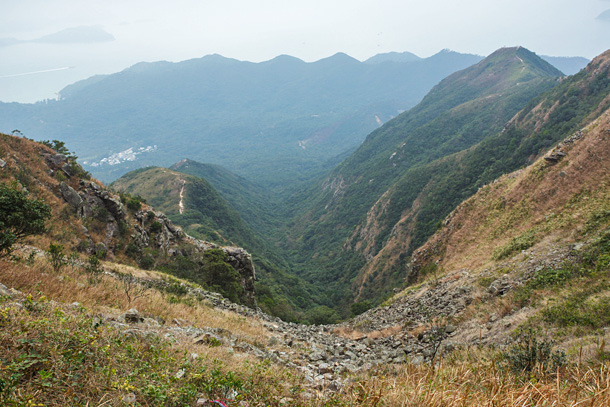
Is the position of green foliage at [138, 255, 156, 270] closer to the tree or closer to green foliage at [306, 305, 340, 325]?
the tree

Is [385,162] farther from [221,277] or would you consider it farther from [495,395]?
[495,395]

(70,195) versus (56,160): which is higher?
(56,160)

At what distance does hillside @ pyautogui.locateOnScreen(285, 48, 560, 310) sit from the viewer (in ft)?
278

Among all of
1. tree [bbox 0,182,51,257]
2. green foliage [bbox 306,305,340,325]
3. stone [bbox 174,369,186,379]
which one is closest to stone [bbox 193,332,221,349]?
stone [bbox 174,369,186,379]

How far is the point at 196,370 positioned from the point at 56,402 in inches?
61.6

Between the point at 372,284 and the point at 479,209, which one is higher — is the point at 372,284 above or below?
below

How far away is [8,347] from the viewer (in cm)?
312

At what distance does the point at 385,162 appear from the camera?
122 m

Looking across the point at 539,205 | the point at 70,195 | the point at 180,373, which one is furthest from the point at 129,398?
the point at 539,205

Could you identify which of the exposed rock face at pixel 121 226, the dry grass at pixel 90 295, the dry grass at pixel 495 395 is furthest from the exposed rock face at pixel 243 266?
the dry grass at pixel 495 395

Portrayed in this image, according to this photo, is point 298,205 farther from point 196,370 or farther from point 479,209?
point 196,370

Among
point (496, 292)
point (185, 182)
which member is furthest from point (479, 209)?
point (185, 182)

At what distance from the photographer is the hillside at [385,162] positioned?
84625mm

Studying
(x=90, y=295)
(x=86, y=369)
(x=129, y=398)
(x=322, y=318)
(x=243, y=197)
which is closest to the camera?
(x=129, y=398)
